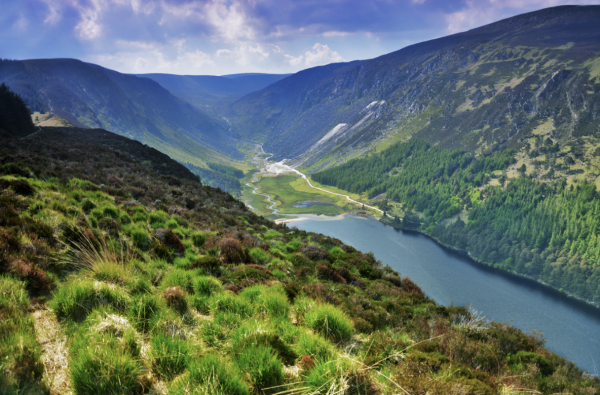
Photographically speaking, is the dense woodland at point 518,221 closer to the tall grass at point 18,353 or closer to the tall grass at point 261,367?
the tall grass at point 261,367

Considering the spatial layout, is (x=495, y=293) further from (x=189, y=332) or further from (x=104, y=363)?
(x=104, y=363)

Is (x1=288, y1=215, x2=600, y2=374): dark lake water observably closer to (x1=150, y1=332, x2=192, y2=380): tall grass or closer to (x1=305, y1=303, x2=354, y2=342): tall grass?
(x1=305, y1=303, x2=354, y2=342): tall grass

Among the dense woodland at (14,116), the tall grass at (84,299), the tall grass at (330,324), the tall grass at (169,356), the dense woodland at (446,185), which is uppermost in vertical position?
the dense woodland at (14,116)

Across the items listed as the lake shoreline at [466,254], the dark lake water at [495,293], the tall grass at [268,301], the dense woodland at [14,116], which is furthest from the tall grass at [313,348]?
the dark lake water at [495,293]

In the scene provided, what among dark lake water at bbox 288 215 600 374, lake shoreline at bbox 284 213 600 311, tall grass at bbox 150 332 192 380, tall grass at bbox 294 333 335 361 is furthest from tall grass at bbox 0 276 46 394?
dark lake water at bbox 288 215 600 374

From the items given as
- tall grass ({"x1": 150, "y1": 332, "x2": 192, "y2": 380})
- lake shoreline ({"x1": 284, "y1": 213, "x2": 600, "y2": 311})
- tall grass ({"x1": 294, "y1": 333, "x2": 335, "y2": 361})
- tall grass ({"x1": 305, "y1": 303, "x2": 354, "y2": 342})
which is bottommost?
lake shoreline ({"x1": 284, "y1": 213, "x2": 600, "y2": 311})

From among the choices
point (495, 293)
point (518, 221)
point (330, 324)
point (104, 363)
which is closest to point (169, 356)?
point (104, 363)

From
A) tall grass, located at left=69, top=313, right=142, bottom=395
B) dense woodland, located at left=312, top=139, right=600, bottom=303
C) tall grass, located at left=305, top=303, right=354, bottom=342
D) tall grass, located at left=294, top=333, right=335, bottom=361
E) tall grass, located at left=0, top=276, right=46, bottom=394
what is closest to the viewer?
tall grass, located at left=0, top=276, right=46, bottom=394
